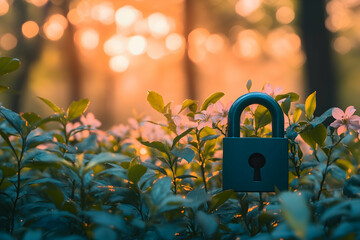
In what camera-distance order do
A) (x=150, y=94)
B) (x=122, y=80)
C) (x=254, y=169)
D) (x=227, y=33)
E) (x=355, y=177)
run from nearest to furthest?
(x=355, y=177) < (x=254, y=169) < (x=150, y=94) < (x=227, y=33) < (x=122, y=80)

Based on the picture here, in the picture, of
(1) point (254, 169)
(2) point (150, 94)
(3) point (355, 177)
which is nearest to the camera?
(3) point (355, 177)

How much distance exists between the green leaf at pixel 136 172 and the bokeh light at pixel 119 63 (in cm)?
1837

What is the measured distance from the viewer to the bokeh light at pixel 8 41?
1559 cm

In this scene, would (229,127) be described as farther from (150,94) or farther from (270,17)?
(270,17)

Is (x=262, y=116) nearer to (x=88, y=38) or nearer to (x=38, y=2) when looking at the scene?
(x=38, y=2)

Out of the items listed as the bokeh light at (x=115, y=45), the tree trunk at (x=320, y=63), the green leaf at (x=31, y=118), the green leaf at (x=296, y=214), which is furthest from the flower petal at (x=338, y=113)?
the bokeh light at (x=115, y=45)

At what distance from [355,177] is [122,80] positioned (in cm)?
2063

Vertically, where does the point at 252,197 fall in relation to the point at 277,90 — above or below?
below

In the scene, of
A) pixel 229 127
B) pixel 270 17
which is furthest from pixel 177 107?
pixel 270 17

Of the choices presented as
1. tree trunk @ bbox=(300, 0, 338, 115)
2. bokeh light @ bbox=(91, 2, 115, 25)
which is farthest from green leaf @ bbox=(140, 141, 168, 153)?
bokeh light @ bbox=(91, 2, 115, 25)

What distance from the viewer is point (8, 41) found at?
623 inches

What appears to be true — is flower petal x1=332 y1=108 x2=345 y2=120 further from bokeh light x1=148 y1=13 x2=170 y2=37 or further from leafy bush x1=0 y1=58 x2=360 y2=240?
bokeh light x1=148 y1=13 x2=170 y2=37

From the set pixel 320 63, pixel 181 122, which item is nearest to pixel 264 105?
pixel 181 122

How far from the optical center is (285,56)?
16203 millimetres
